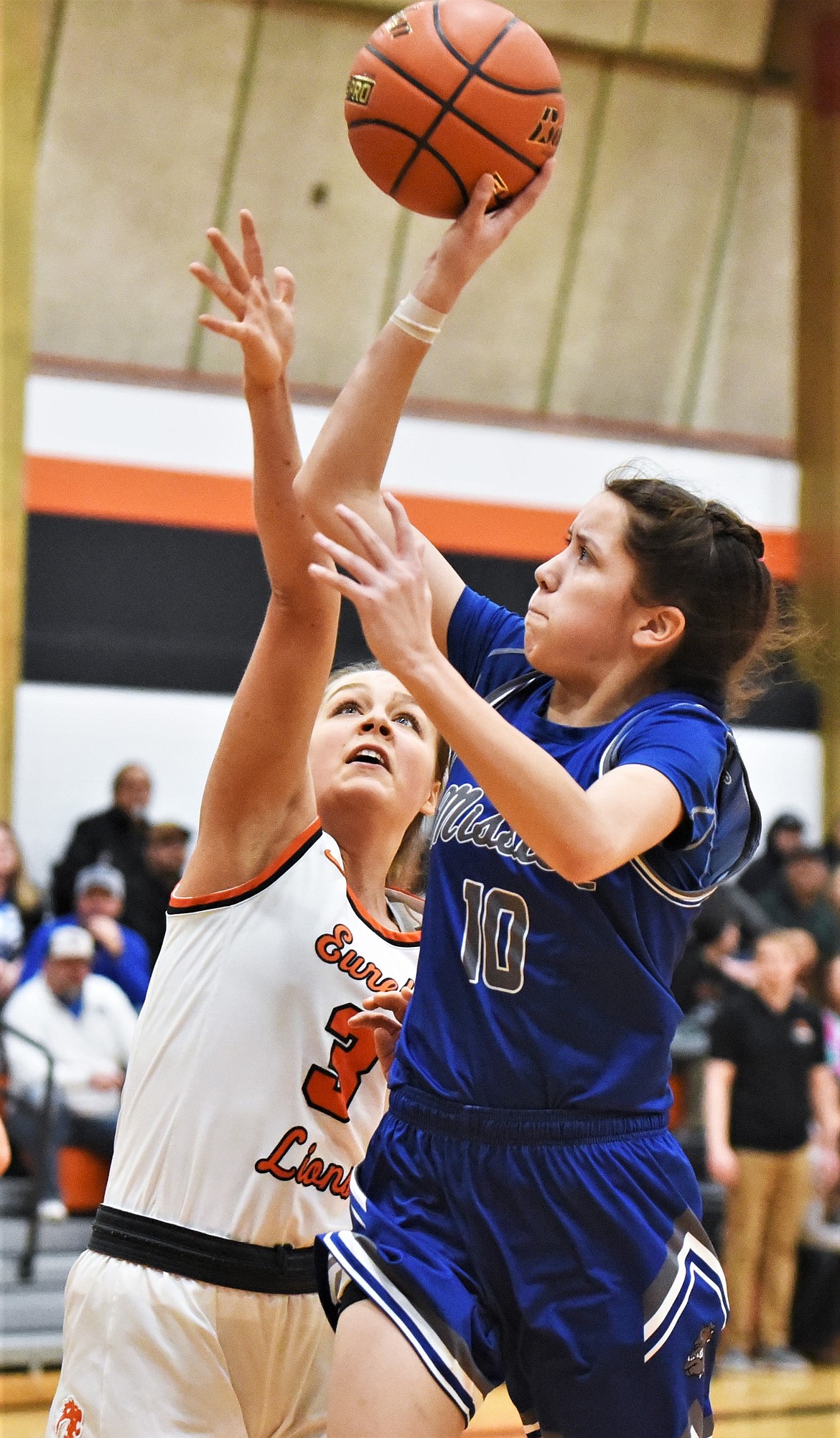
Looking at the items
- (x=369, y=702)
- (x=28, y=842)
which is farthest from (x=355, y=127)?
(x=28, y=842)

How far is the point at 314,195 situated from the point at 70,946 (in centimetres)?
746

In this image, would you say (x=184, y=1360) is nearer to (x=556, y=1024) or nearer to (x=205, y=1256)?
(x=205, y=1256)

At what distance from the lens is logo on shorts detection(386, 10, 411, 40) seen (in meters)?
2.72

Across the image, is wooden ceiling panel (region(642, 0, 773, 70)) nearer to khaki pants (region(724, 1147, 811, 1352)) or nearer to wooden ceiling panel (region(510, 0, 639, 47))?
wooden ceiling panel (region(510, 0, 639, 47))

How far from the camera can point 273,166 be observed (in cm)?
1252

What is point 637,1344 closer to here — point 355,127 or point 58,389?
point 355,127

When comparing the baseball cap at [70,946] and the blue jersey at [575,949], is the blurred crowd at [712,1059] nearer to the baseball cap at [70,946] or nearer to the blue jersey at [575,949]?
the baseball cap at [70,946]

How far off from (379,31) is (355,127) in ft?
0.54

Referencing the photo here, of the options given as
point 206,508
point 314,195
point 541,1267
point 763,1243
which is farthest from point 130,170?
point 541,1267

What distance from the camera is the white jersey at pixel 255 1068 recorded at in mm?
2496

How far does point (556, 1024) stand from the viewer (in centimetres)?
221

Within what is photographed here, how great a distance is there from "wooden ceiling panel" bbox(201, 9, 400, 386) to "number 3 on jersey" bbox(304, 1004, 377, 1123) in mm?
10690

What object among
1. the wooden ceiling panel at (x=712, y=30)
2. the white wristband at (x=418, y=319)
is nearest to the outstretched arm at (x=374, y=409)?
the white wristband at (x=418, y=319)

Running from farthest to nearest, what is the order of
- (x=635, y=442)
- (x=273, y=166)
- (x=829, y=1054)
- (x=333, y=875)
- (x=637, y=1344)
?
(x=635, y=442)
(x=273, y=166)
(x=829, y=1054)
(x=333, y=875)
(x=637, y=1344)
